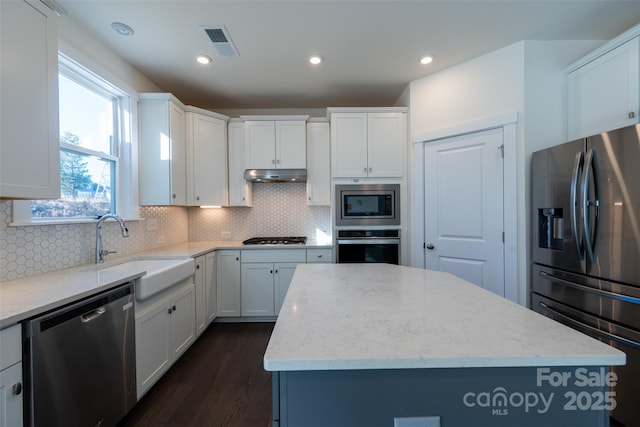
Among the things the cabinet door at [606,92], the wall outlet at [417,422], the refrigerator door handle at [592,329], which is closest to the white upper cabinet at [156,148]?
the wall outlet at [417,422]

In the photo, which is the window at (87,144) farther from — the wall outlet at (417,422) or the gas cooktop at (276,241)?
the wall outlet at (417,422)

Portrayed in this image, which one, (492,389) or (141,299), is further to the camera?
(141,299)

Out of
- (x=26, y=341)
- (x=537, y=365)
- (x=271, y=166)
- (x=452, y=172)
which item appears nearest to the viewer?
(x=537, y=365)

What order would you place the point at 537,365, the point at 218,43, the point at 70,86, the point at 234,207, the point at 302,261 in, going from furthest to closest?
the point at 234,207, the point at 302,261, the point at 218,43, the point at 70,86, the point at 537,365

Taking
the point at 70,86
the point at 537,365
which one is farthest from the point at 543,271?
the point at 70,86

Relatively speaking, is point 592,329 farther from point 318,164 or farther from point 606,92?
point 318,164

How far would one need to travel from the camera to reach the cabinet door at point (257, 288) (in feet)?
9.50

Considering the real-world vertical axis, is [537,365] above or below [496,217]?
below

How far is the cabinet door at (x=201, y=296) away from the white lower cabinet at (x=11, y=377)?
1.48m

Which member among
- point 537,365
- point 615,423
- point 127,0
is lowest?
point 615,423

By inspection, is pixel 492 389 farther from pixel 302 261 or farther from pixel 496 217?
pixel 302 261

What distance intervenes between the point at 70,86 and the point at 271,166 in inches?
70.8

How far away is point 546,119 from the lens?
2088mm

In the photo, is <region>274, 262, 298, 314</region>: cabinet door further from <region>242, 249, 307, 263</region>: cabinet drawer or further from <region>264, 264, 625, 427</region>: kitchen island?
<region>264, 264, 625, 427</region>: kitchen island
